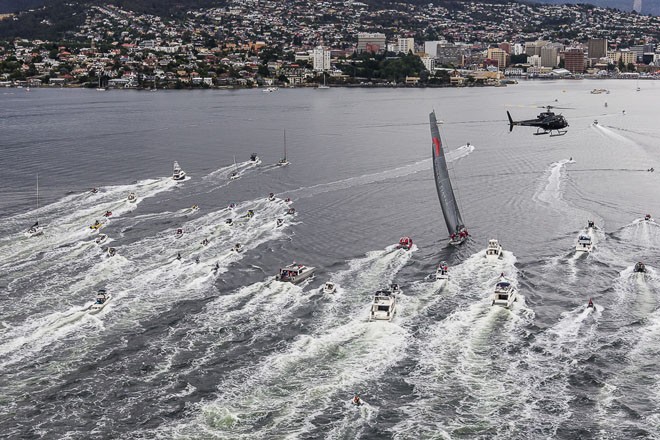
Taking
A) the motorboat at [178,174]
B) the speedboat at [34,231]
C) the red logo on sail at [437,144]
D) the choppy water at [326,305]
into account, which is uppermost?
the red logo on sail at [437,144]

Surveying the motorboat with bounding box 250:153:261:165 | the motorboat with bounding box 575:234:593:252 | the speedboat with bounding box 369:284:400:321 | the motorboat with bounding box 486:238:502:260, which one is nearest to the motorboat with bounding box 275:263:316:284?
the speedboat with bounding box 369:284:400:321

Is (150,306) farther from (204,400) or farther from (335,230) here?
(335,230)

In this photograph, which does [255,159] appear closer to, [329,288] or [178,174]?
[178,174]

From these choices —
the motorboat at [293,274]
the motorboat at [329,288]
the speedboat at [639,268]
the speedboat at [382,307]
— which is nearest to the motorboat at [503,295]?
the speedboat at [382,307]

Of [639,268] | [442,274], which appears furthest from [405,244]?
[639,268]

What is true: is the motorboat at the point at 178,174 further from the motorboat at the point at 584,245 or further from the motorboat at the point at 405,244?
the motorboat at the point at 584,245
